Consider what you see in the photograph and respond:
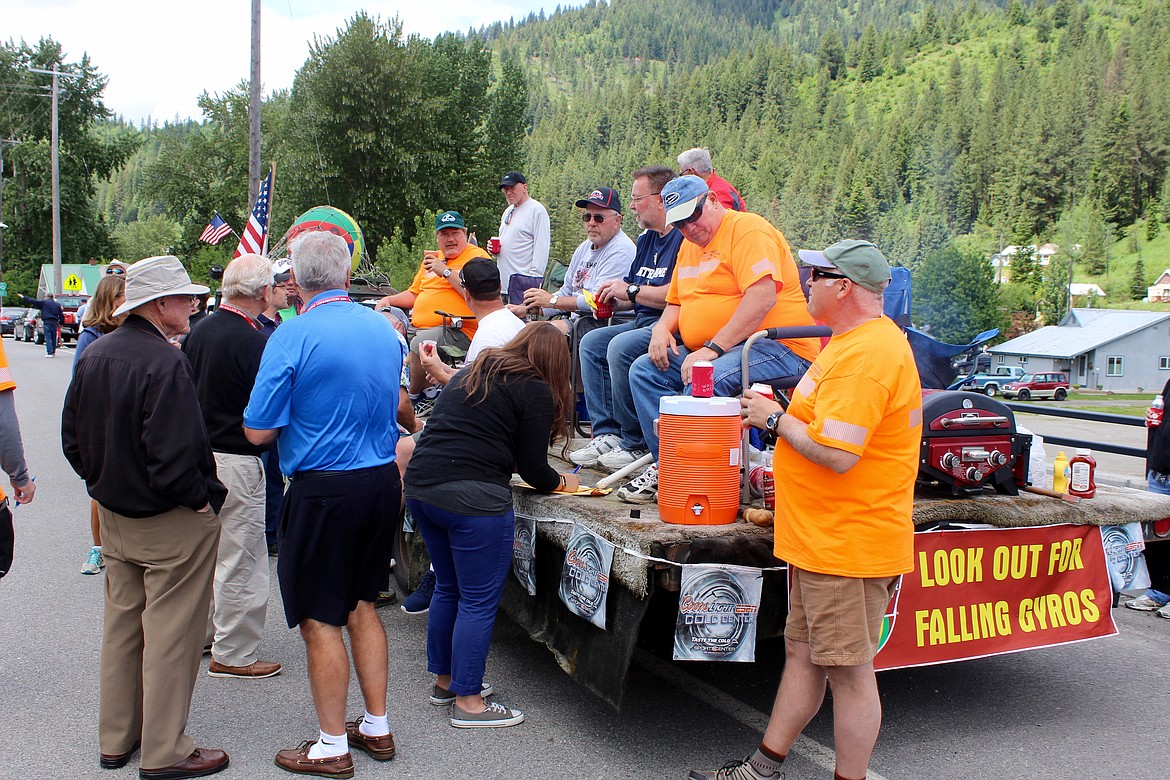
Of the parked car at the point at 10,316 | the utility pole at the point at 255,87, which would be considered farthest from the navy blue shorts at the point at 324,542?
the parked car at the point at 10,316

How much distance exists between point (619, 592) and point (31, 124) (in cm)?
6396

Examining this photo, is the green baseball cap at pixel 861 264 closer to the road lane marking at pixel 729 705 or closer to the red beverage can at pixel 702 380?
the red beverage can at pixel 702 380

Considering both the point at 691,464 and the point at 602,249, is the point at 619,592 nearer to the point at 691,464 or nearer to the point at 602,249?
the point at 691,464

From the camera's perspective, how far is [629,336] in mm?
5219

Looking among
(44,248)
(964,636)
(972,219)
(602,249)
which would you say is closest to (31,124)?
(44,248)

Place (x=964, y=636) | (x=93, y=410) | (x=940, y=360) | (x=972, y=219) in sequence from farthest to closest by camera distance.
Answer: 1. (x=972, y=219)
2. (x=940, y=360)
3. (x=964, y=636)
4. (x=93, y=410)

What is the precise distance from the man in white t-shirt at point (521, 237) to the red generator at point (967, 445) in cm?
426

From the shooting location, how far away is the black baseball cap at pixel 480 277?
195 inches

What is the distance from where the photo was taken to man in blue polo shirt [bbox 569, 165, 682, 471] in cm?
520

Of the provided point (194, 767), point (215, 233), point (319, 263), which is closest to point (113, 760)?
point (194, 767)

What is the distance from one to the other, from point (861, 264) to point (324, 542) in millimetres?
2187

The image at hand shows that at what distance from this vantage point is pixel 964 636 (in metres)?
3.77

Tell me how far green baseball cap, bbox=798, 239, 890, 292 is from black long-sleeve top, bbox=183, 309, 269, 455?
2.92 m

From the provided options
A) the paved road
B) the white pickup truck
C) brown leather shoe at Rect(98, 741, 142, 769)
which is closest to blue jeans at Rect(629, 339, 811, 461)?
the paved road
